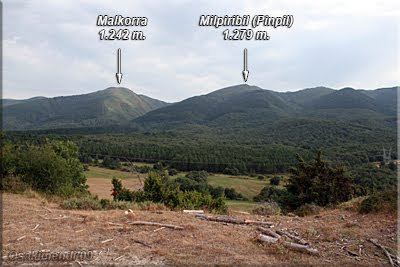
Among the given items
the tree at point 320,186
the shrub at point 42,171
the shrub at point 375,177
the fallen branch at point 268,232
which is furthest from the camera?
the shrub at point 375,177

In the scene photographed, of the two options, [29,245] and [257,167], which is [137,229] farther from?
[257,167]

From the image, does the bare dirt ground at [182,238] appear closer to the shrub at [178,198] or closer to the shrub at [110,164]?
the shrub at [178,198]

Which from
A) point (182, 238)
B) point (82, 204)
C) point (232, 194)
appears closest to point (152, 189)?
point (82, 204)

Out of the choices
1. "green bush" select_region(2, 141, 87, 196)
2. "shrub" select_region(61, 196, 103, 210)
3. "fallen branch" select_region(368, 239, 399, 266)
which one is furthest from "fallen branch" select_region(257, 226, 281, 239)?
"green bush" select_region(2, 141, 87, 196)

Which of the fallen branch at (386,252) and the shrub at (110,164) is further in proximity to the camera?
the shrub at (110,164)

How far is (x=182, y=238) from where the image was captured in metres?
7.15

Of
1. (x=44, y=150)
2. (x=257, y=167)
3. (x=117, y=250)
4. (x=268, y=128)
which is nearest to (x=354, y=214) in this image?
(x=117, y=250)

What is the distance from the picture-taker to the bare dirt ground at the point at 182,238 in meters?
6.12

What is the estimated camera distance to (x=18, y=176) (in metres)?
13.2

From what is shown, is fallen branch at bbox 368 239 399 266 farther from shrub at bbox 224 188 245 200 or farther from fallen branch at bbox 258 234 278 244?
shrub at bbox 224 188 245 200

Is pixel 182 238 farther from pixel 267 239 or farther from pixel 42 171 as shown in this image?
pixel 42 171

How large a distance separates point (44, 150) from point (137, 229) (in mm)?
10331

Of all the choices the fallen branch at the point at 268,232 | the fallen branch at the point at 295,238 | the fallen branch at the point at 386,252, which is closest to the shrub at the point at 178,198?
the fallen branch at the point at 268,232

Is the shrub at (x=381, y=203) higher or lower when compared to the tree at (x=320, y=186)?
higher
